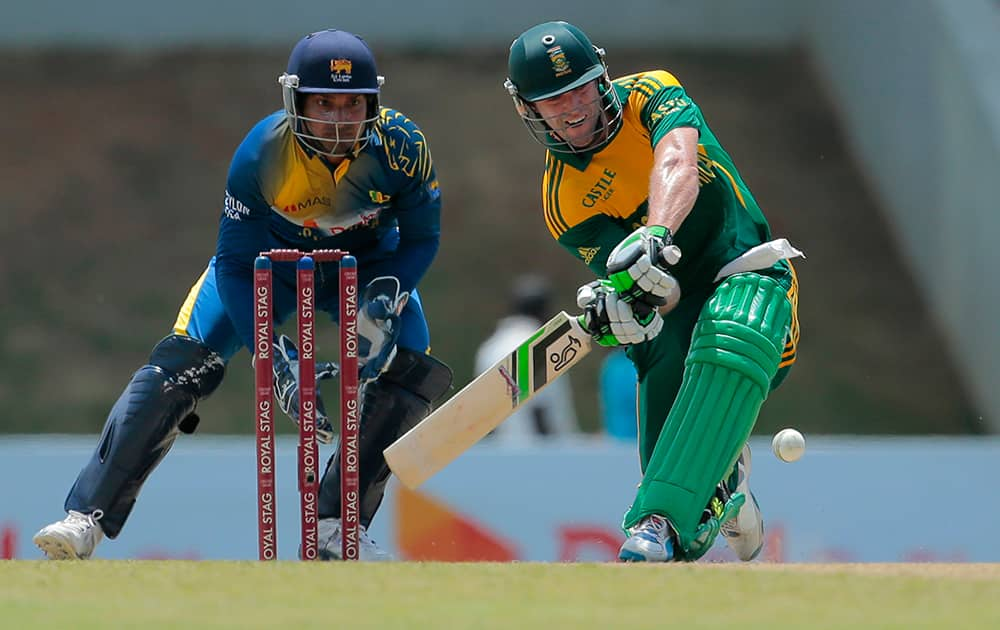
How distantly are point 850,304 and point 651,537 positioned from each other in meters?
8.69

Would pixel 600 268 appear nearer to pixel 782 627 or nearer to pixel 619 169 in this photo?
pixel 619 169

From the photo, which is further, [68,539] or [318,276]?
[318,276]

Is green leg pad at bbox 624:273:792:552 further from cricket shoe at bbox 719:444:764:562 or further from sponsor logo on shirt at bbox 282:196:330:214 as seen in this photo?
sponsor logo on shirt at bbox 282:196:330:214

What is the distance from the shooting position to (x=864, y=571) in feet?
11.8

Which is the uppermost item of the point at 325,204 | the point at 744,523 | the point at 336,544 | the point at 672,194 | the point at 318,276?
the point at 672,194

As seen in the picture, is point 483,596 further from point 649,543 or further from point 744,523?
point 744,523

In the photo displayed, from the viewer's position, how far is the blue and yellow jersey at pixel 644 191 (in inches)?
175

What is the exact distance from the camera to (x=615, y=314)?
3947 millimetres

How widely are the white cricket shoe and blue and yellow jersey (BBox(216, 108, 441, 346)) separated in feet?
1.90

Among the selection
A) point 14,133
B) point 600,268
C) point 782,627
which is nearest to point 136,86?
point 14,133

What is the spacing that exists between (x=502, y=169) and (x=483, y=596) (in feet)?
→ 33.9

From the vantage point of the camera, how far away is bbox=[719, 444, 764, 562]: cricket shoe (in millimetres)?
4660

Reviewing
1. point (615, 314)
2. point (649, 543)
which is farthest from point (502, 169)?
point (649, 543)

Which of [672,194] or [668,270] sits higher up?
[672,194]
